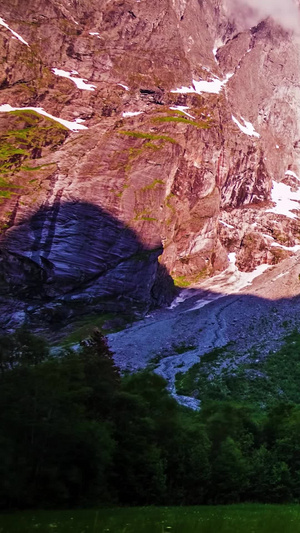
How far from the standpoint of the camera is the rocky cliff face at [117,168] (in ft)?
417

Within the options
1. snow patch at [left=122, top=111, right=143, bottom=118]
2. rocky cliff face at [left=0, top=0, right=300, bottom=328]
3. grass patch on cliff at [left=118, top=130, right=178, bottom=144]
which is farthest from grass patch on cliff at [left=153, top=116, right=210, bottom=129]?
grass patch on cliff at [left=118, top=130, right=178, bottom=144]

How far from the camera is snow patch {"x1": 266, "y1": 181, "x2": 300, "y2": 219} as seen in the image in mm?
179750

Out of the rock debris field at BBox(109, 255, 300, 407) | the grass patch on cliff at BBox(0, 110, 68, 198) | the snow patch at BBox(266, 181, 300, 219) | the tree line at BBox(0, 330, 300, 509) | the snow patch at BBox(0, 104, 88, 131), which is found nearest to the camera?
the tree line at BBox(0, 330, 300, 509)

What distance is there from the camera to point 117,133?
497ft

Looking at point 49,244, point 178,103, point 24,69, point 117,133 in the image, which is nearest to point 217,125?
point 178,103

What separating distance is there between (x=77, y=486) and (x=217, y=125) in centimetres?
15606

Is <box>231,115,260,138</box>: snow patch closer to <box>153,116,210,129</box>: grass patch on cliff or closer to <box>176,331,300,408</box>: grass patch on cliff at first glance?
<box>153,116,210,129</box>: grass patch on cliff

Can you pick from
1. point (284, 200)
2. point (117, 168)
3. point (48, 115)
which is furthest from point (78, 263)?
point (284, 200)

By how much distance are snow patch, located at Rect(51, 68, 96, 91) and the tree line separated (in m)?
141

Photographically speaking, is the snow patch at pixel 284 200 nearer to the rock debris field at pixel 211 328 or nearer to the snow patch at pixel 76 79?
the rock debris field at pixel 211 328

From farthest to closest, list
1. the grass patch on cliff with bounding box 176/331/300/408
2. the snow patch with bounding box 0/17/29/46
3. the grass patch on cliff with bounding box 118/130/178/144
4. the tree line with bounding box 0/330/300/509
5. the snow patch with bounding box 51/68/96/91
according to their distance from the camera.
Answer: the snow patch with bounding box 0/17/29/46
the snow patch with bounding box 51/68/96/91
the grass patch on cliff with bounding box 118/130/178/144
the grass patch on cliff with bounding box 176/331/300/408
the tree line with bounding box 0/330/300/509

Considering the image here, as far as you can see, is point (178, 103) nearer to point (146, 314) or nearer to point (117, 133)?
point (117, 133)

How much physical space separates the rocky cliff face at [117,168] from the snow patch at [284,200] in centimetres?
66

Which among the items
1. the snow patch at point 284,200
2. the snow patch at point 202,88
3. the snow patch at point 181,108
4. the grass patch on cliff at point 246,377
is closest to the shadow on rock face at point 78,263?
the grass patch on cliff at point 246,377
